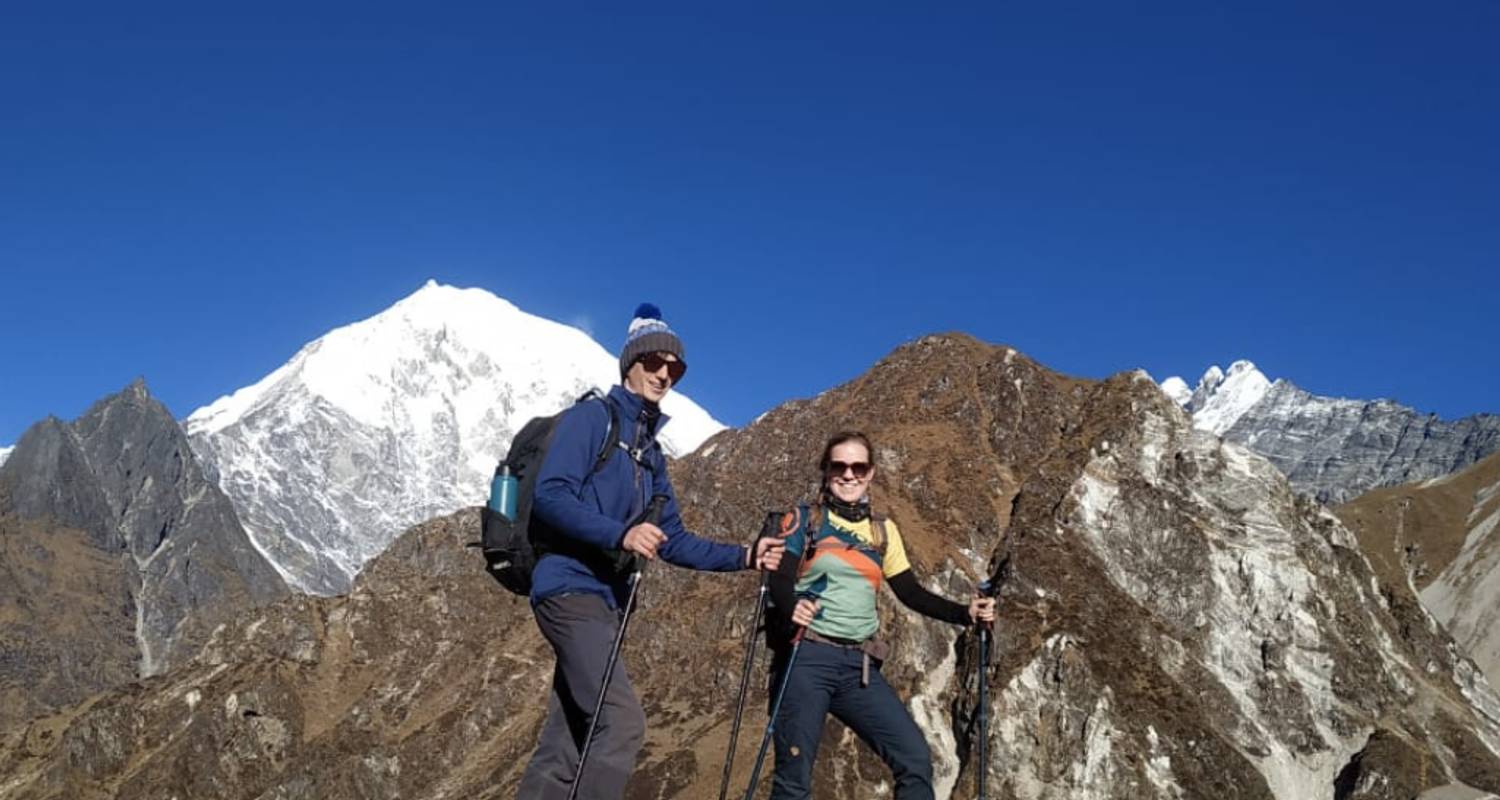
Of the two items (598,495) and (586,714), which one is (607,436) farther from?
(586,714)

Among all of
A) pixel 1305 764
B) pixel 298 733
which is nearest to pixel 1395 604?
pixel 1305 764

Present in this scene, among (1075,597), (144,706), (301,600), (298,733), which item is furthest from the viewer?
(301,600)

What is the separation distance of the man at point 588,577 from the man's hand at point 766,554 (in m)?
0.94

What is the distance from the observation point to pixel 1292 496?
121 m

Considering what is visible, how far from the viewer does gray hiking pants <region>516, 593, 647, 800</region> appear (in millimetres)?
9703

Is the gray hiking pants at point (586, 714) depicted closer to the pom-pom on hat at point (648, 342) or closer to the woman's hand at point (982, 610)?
the pom-pom on hat at point (648, 342)

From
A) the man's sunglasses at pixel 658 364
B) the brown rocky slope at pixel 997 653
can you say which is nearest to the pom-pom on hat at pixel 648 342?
the man's sunglasses at pixel 658 364

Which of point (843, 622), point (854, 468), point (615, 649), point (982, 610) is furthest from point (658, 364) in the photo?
point (982, 610)

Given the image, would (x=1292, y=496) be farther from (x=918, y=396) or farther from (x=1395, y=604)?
(x=918, y=396)

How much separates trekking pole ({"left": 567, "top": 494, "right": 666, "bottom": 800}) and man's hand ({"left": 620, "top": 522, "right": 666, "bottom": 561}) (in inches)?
7.9

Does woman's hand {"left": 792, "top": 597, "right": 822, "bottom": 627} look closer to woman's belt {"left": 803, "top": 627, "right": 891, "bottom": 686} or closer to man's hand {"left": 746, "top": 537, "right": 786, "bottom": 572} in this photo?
woman's belt {"left": 803, "top": 627, "right": 891, "bottom": 686}

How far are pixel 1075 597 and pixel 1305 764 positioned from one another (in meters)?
22.3

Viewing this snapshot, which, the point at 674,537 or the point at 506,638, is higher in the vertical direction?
the point at 506,638

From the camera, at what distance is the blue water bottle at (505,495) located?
9.93m
